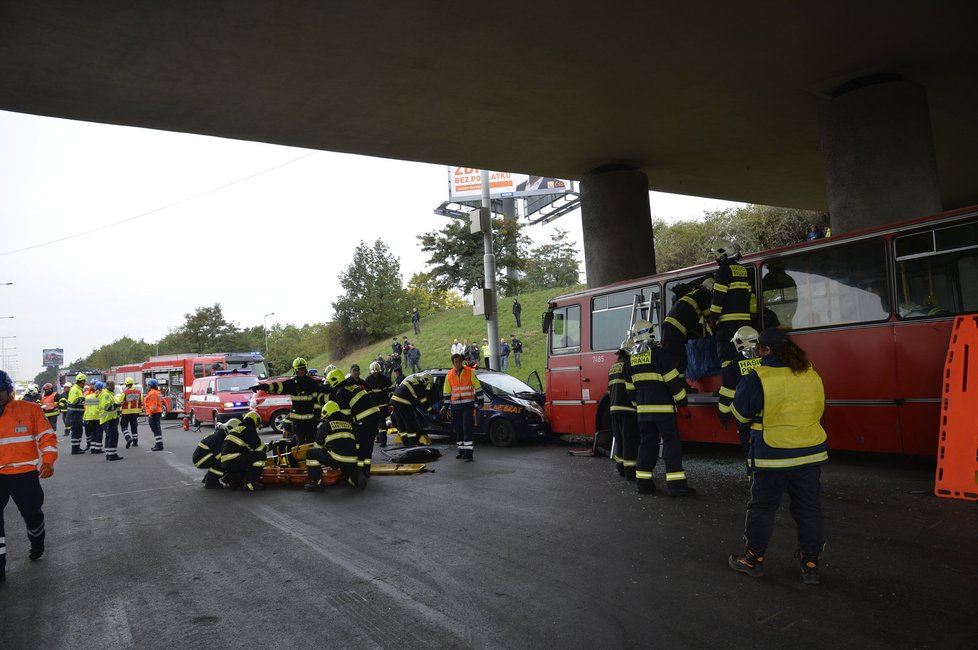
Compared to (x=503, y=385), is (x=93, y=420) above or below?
below

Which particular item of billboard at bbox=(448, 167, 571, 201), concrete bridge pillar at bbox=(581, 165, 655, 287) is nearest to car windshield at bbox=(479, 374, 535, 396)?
concrete bridge pillar at bbox=(581, 165, 655, 287)

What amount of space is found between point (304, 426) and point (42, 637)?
6879 millimetres

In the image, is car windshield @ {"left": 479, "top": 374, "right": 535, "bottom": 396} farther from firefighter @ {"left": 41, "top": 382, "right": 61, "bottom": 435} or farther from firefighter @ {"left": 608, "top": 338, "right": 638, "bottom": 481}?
firefighter @ {"left": 41, "top": 382, "right": 61, "bottom": 435}

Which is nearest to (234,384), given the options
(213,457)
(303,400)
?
(303,400)

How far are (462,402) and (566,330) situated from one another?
2.34 metres

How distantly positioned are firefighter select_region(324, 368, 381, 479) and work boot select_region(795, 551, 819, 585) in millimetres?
6300

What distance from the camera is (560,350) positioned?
11.8m

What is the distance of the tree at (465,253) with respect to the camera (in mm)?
49906

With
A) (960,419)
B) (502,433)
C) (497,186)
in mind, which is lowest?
(502,433)

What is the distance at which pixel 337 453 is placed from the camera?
898cm

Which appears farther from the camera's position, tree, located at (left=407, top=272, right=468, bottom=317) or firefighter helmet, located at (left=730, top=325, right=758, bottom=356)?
tree, located at (left=407, top=272, right=468, bottom=317)

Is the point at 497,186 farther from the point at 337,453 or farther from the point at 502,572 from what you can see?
the point at 502,572

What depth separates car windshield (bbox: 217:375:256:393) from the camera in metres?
20.2

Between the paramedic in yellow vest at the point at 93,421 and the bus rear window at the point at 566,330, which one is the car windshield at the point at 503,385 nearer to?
the bus rear window at the point at 566,330
